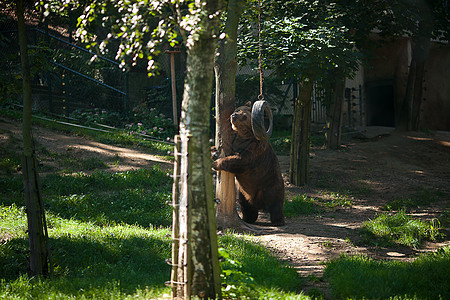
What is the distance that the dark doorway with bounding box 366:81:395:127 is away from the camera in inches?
898

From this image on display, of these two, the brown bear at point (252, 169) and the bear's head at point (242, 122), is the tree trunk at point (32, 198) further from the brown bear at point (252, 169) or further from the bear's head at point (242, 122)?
the bear's head at point (242, 122)

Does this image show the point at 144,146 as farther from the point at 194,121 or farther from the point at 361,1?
the point at 194,121

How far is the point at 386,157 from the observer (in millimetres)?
13961

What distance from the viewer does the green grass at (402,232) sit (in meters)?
6.89

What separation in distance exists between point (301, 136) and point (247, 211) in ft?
11.5

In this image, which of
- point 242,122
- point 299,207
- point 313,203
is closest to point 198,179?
point 242,122

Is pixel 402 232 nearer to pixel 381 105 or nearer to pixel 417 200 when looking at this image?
pixel 417 200

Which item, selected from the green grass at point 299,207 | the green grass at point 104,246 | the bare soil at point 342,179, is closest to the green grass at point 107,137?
the bare soil at point 342,179

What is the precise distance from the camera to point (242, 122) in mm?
7133

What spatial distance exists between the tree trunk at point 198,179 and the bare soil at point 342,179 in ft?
4.86

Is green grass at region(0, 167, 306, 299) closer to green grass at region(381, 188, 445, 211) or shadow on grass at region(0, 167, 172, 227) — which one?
shadow on grass at region(0, 167, 172, 227)

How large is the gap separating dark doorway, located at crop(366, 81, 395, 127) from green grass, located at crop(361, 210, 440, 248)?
52.1 ft

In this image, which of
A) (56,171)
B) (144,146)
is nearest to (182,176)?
(56,171)

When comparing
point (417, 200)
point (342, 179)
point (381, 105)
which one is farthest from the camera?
point (381, 105)
